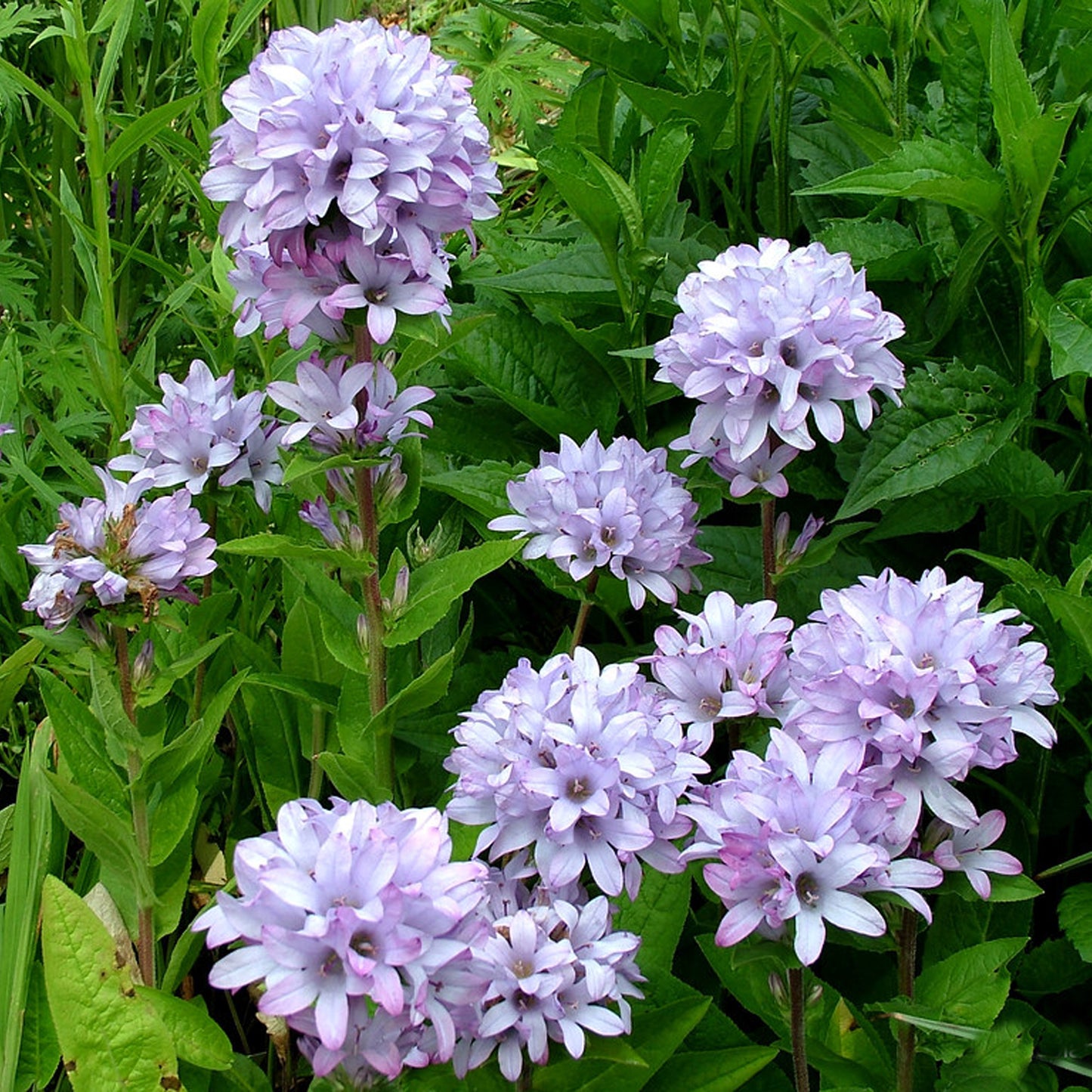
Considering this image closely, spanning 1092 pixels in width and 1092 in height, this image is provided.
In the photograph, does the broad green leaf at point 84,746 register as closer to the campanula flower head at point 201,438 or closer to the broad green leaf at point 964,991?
the campanula flower head at point 201,438

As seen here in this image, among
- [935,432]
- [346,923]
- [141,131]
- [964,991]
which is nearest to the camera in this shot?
[346,923]

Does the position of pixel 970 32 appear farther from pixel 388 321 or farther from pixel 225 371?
pixel 225 371

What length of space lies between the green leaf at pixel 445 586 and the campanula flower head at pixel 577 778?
10.8 inches

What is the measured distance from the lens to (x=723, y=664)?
48.0 inches

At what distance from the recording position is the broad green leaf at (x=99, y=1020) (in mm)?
1218

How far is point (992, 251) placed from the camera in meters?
1.73

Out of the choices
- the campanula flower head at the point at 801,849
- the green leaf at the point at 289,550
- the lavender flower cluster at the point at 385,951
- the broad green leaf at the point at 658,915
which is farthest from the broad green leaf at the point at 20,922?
the campanula flower head at the point at 801,849

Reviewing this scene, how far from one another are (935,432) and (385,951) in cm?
92

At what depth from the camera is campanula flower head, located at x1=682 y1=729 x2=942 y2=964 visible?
95 cm

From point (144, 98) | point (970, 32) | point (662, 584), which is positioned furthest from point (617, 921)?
point (144, 98)

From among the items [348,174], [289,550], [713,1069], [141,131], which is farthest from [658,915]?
[141,131]

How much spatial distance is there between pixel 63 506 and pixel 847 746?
0.81 m

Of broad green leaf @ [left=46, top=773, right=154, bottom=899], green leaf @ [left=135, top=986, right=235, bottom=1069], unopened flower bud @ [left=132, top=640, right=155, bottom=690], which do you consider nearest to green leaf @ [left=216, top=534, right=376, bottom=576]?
unopened flower bud @ [left=132, top=640, right=155, bottom=690]

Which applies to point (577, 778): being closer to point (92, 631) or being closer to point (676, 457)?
point (92, 631)
